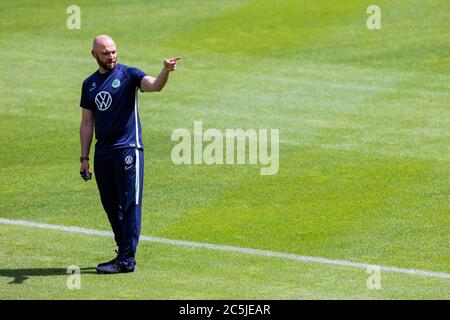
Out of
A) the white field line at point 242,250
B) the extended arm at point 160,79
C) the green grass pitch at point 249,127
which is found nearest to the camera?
the extended arm at point 160,79

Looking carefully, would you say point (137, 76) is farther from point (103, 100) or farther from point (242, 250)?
point (242, 250)

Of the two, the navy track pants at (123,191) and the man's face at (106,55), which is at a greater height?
the man's face at (106,55)

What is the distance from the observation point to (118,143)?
11883mm

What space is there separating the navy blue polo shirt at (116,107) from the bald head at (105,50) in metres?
0.13

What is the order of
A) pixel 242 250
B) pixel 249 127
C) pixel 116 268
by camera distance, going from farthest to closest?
pixel 249 127 → pixel 242 250 → pixel 116 268

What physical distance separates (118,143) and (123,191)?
1.59ft

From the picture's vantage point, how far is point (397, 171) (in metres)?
16.3

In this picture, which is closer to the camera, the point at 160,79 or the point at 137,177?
the point at 160,79

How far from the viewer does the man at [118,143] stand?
1187cm

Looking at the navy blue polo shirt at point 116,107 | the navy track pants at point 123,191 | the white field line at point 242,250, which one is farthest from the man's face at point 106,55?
the white field line at point 242,250

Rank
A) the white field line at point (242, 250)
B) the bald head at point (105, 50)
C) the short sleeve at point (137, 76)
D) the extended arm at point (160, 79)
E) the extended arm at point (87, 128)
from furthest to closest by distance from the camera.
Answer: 1. the white field line at point (242, 250)
2. the extended arm at point (87, 128)
3. the short sleeve at point (137, 76)
4. the bald head at point (105, 50)
5. the extended arm at point (160, 79)

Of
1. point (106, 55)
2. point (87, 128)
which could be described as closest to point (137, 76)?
point (106, 55)

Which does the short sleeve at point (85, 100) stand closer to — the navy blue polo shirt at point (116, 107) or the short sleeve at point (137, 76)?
the navy blue polo shirt at point (116, 107)

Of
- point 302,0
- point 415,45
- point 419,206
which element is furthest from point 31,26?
point 419,206
